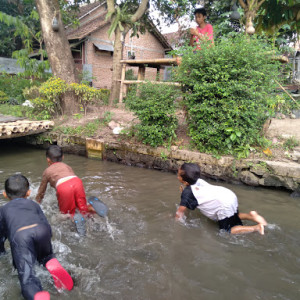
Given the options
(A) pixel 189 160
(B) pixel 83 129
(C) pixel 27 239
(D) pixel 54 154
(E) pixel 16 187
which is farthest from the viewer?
(B) pixel 83 129

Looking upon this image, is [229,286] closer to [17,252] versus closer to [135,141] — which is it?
[17,252]

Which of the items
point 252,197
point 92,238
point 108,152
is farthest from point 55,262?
point 108,152

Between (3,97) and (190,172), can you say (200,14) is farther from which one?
(3,97)

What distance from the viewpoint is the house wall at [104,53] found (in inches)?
618

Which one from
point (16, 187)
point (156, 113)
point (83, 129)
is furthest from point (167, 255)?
point (83, 129)

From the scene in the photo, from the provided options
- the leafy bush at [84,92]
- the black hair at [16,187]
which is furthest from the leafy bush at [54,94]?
the black hair at [16,187]

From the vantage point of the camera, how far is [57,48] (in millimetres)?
9430

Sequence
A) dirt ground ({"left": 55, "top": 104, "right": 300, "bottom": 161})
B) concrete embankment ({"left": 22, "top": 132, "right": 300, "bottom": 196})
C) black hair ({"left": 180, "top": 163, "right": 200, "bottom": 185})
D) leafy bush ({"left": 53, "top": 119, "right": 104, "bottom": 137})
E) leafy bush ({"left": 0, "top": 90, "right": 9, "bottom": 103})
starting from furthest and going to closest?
leafy bush ({"left": 0, "top": 90, "right": 9, "bottom": 103}) < leafy bush ({"left": 53, "top": 119, "right": 104, "bottom": 137}) < dirt ground ({"left": 55, "top": 104, "right": 300, "bottom": 161}) < concrete embankment ({"left": 22, "top": 132, "right": 300, "bottom": 196}) < black hair ({"left": 180, "top": 163, "right": 200, "bottom": 185})

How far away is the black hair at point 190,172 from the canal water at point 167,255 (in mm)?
860

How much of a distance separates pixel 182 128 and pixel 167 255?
4397 millimetres

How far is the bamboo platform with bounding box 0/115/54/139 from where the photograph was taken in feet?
22.2

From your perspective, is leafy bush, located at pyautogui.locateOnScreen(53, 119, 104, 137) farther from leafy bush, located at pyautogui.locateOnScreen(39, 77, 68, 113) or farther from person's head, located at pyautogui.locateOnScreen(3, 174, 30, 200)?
person's head, located at pyautogui.locateOnScreen(3, 174, 30, 200)

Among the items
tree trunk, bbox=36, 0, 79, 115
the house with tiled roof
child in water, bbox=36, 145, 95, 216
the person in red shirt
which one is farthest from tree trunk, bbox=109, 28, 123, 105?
child in water, bbox=36, 145, 95, 216

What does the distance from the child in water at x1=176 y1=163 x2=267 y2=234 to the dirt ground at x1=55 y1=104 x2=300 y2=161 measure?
266cm
